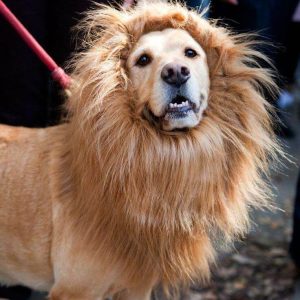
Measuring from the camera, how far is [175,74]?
170 centimetres

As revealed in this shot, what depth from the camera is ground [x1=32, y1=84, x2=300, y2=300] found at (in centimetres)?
282

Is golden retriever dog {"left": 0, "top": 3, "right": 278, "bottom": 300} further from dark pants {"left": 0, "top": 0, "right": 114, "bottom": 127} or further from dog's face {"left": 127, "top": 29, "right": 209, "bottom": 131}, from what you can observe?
dark pants {"left": 0, "top": 0, "right": 114, "bottom": 127}

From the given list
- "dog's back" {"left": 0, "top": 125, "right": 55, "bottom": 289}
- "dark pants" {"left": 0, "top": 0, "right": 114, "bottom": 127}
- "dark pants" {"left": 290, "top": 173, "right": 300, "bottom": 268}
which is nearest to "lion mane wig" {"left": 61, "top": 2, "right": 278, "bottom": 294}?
"dog's back" {"left": 0, "top": 125, "right": 55, "bottom": 289}

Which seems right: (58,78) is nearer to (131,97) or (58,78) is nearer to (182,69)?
(131,97)

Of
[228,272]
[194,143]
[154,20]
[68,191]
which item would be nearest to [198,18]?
[154,20]

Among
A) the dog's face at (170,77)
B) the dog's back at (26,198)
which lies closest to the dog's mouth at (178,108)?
the dog's face at (170,77)

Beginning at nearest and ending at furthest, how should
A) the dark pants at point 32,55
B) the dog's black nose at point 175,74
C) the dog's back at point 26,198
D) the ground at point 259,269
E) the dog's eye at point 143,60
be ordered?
the dog's black nose at point 175,74, the dog's eye at point 143,60, the dog's back at point 26,198, the dark pants at point 32,55, the ground at point 259,269

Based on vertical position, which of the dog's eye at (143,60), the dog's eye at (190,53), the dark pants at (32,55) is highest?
the dog's eye at (190,53)

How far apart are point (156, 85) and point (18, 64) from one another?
982 mm

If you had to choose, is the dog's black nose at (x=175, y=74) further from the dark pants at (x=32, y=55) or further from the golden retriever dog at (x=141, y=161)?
the dark pants at (x=32, y=55)

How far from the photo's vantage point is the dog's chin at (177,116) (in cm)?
174

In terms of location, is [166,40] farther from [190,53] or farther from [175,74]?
[175,74]

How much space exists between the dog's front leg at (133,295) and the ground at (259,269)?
0.25m

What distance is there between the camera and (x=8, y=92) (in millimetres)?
2570
